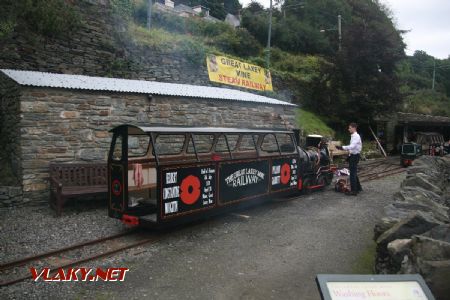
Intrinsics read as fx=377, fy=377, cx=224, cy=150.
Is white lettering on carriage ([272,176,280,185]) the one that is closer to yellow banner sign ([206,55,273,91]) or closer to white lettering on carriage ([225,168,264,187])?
white lettering on carriage ([225,168,264,187])

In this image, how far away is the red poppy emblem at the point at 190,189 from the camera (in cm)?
687

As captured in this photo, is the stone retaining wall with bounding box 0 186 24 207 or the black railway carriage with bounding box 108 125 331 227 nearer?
the black railway carriage with bounding box 108 125 331 227

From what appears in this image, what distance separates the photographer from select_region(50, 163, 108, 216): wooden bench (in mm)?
8250

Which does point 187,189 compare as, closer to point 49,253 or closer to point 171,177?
point 171,177

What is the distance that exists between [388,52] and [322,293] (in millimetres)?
22830

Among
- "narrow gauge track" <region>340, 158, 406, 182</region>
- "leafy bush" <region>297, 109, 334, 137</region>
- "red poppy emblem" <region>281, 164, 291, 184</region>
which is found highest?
"leafy bush" <region>297, 109, 334, 137</region>

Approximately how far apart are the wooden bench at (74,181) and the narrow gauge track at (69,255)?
1949mm

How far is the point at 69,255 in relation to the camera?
239 inches

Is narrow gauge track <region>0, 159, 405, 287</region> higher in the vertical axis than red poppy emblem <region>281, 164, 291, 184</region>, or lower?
lower

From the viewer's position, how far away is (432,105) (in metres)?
39.8

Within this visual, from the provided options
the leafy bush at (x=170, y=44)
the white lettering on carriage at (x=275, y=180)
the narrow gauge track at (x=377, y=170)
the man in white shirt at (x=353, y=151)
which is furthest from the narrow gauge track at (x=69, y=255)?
the leafy bush at (x=170, y=44)

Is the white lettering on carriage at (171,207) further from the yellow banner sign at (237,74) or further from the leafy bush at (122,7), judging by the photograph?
the yellow banner sign at (237,74)

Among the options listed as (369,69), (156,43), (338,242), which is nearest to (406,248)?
(338,242)

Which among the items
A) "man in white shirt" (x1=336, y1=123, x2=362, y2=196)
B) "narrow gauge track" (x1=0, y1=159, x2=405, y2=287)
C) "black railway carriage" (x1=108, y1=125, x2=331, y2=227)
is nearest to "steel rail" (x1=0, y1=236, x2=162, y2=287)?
"narrow gauge track" (x1=0, y1=159, x2=405, y2=287)
